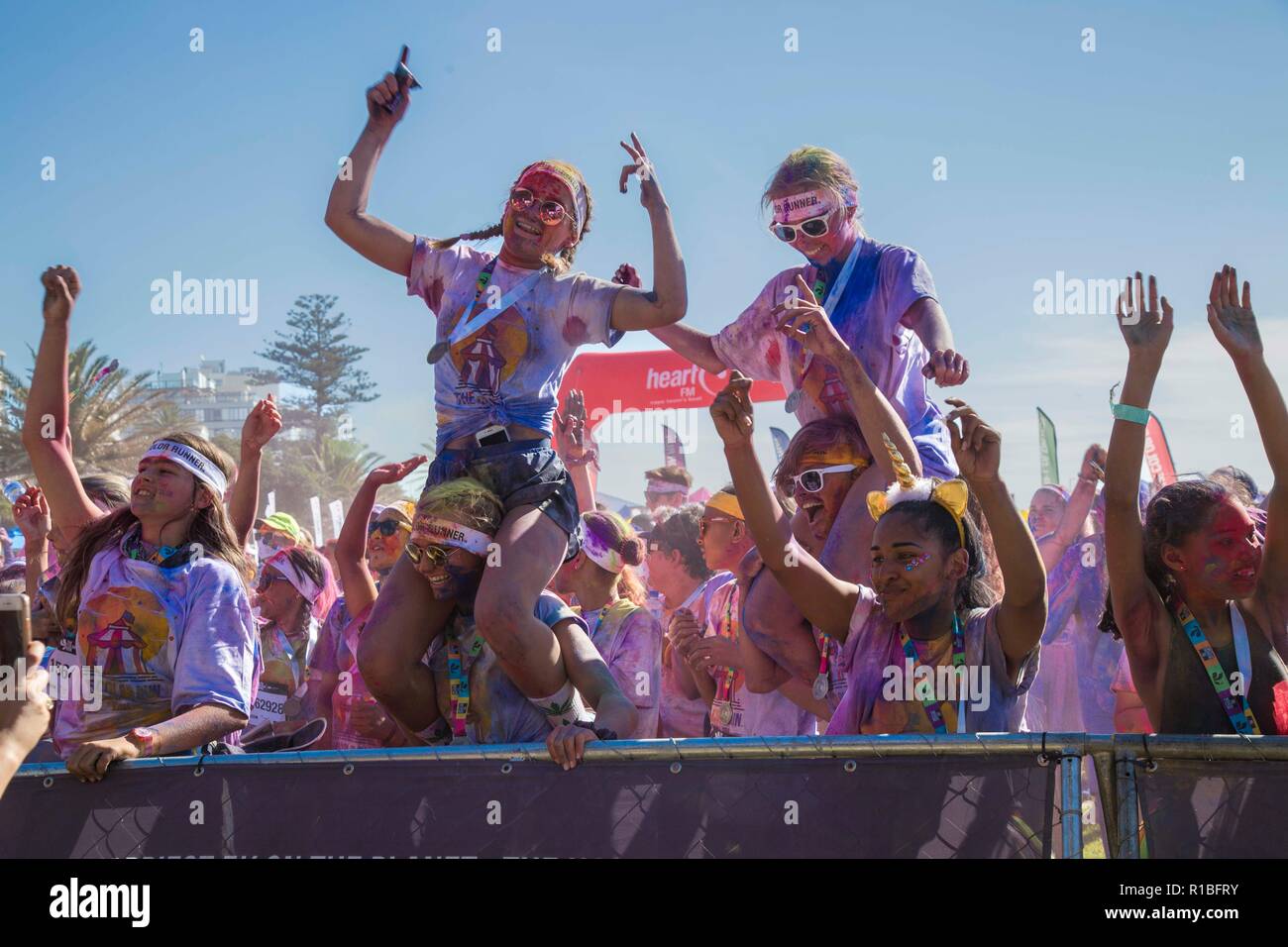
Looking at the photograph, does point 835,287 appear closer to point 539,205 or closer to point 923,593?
point 539,205

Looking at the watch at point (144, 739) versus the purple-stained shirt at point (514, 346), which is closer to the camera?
the watch at point (144, 739)

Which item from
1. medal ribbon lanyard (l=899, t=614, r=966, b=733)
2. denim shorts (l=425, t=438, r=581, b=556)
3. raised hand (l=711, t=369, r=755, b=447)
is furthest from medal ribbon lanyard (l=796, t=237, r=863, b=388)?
medal ribbon lanyard (l=899, t=614, r=966, b=733)

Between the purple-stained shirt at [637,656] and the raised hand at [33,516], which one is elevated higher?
the raised hand at [33,516]

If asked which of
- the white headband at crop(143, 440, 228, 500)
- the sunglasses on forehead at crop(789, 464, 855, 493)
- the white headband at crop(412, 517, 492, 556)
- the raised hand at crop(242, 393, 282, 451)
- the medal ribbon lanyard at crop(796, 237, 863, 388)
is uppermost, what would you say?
the medal ribbon lanyard at crop(796, 237, 863, 388)

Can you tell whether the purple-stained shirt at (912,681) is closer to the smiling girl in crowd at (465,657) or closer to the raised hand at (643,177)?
the smiling girl in crowd at (465,657)

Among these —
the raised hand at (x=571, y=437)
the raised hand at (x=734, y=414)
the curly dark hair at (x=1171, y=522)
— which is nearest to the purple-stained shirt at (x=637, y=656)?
the raised hand at (x=571, y=437)

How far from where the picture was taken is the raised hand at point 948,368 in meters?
3.93

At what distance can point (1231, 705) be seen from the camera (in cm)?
340

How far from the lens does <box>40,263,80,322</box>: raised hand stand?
453cm

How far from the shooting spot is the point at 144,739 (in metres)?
3.52

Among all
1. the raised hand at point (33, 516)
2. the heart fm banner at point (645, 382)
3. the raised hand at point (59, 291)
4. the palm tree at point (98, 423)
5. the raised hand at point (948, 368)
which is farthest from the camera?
the palm tree at point (98, 423)

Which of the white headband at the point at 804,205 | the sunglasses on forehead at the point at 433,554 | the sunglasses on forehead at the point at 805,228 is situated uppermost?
the white headband at the point at 804,205

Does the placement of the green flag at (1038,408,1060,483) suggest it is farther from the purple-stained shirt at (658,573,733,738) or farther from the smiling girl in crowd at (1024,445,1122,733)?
the purple-stained shirt at (658,573,733,738)
